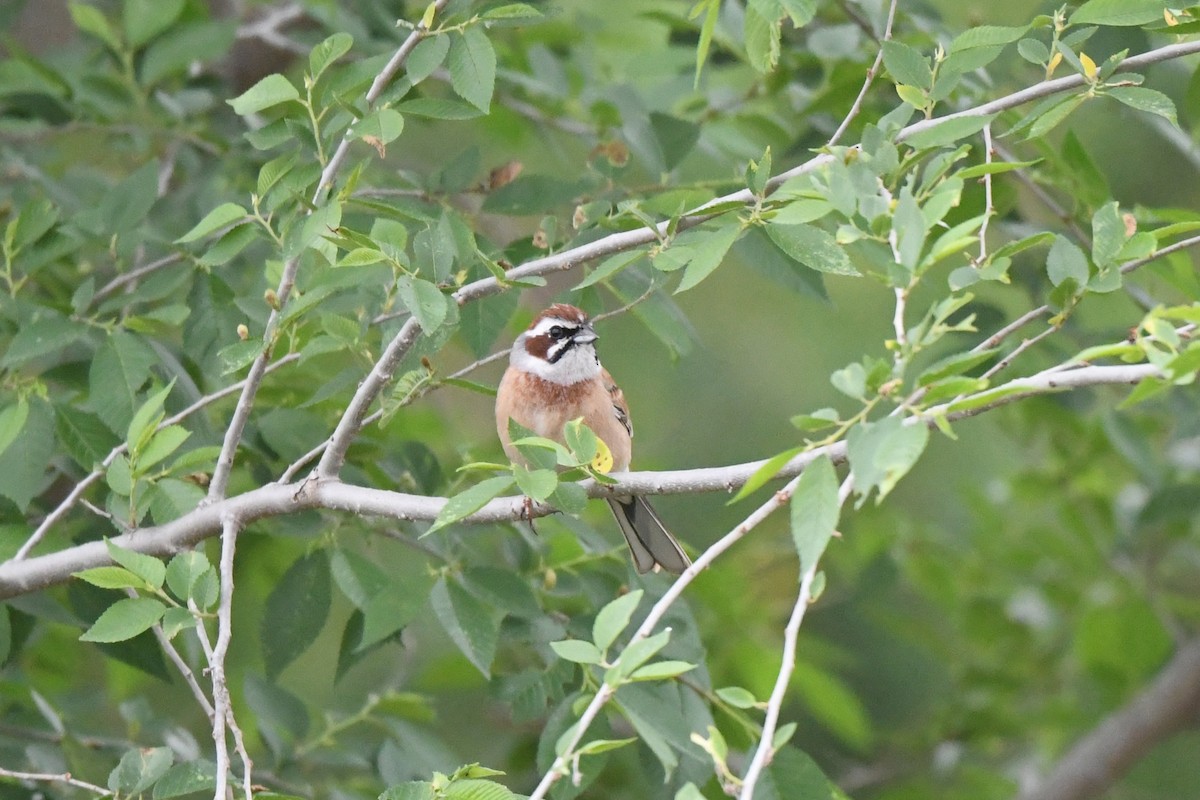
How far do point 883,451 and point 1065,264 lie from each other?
0.93 metres

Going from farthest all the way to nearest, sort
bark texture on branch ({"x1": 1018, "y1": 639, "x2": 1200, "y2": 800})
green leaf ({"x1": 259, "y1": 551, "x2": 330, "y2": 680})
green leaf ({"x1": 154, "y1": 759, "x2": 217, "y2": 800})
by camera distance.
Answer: bark texture on branch ({"x1": 1018, "y1": 639, "x2": 1200, "y2": 800}) < green leaf ({"x1": 259, "y1": 551, "x2": 330, "y2": 680}) < green leaf ({"x1": 154, "y1": 759, "x2": 217, "y2": 800})

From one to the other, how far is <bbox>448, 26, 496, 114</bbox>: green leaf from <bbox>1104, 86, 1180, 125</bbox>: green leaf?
138 centimetres

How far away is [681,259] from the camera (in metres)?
2.88

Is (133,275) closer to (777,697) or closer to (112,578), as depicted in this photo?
(112,578)

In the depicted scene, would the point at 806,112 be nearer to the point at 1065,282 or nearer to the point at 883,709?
the point at 1065,282

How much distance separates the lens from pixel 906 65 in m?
3.03

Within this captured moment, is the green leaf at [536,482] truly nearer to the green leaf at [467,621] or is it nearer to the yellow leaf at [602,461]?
the yellow leaf at [602,461]

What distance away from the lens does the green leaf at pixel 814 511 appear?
215cm

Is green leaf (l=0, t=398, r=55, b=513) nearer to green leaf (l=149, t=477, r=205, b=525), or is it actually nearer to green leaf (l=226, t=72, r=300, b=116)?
green leaf (l=149, t=477, r=205, b=525)

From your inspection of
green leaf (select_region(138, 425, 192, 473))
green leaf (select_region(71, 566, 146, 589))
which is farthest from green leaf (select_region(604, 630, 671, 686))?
green leaf (select_region(138, 425, 192, 473))

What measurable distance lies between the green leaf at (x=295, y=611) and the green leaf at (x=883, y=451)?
2.12 metres

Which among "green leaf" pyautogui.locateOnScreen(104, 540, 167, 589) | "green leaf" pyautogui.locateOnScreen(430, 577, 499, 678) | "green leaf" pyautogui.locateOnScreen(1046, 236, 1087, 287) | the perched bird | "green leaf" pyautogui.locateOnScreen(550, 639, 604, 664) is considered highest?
"green leaf" pyautogui.locateOnScreen(1046, 236, 1087, 287)

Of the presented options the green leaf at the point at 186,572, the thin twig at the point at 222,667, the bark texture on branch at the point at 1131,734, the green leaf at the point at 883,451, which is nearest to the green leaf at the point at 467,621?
the thin twig at the point at 222,667

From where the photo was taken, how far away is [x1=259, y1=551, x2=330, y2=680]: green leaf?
12.8 feet
